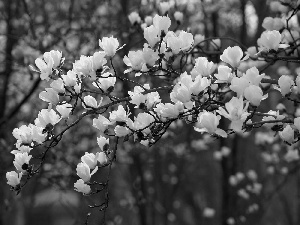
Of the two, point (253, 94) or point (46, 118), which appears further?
point (46, 118)

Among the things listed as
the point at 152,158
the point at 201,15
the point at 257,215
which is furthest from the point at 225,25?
the point at 257,215

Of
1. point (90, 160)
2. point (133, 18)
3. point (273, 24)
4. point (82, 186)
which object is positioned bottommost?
point (82, 186)

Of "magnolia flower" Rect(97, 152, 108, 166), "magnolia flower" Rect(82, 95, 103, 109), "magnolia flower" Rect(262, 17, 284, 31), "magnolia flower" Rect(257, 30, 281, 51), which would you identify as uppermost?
"magnolia flower" Rect(262, 17, 284, 31)

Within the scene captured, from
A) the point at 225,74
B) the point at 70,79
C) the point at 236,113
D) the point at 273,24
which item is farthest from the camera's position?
the point at 273,24

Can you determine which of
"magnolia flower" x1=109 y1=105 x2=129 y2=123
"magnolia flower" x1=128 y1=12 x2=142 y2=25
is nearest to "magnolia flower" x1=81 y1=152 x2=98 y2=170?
"magnolia flower" x1=109 y1=105 x2=129 y2=123

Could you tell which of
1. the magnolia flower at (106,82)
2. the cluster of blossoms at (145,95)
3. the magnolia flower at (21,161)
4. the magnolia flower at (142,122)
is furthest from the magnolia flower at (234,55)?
the magnolia flower at (21,161)

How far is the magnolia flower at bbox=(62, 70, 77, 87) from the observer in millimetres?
1954

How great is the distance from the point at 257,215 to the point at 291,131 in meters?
5.12

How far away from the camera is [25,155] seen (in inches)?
79.1

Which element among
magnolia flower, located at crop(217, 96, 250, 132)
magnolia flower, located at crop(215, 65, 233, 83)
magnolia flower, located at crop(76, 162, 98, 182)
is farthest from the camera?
magnolia flower, located at crop(76, 162, 98, 182)

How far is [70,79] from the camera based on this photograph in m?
1.96

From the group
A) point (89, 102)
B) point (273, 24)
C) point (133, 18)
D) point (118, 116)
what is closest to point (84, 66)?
point (89, 102)

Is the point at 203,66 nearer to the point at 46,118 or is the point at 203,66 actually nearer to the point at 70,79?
the point at 70,79

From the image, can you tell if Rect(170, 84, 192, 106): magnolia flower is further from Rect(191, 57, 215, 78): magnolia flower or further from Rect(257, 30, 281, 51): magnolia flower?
→ Rect(257, 30, 281, 51): magnolia flower
